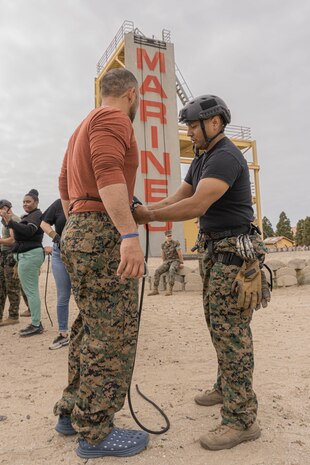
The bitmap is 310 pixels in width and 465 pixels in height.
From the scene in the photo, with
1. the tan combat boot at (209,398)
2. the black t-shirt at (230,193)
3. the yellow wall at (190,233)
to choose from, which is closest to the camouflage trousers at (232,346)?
the black t-shirt at (230,193)

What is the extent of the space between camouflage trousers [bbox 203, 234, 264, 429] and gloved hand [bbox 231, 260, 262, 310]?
0.06 m

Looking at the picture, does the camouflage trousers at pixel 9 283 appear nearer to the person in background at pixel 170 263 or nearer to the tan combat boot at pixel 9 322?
the tan combat boot at pixel 9 322

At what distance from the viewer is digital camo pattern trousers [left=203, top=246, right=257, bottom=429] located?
2.27m

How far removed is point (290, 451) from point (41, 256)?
4.26m

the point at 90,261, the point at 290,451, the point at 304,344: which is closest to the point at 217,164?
the point at 90,261

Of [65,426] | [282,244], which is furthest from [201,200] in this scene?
[282,244]

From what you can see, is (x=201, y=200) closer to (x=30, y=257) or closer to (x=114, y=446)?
(x=114, y=446)

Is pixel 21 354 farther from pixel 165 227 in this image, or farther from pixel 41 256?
pixel 165 227

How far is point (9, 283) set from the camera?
6.20 m

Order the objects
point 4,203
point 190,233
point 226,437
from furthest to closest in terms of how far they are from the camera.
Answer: point 190,233 → point 4,203 → point 226,437

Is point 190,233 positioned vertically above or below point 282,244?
above

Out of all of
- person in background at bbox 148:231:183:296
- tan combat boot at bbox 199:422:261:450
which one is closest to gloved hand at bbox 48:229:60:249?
tan combat boot at bbox 199:422:261:450

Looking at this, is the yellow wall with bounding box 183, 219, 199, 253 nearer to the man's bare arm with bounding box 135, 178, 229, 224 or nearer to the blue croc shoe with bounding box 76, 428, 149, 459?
the man's bare arm with bounding box 135, 178, 229, 224

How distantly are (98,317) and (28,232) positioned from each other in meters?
3.58
